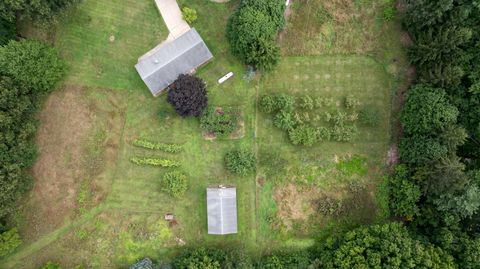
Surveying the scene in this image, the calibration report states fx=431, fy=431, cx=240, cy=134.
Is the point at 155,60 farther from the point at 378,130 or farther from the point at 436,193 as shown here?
the point at 436,193

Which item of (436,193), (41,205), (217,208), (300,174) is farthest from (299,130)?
(41,205)

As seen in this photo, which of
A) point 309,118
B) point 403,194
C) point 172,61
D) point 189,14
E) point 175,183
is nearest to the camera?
point 403,194

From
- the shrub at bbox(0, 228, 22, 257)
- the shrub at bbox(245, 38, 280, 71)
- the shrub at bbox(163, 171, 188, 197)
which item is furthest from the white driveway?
the shrub at bbox(0, 228, 22, 257)

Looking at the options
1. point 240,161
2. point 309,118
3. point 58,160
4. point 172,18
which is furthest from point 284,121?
point 58,160

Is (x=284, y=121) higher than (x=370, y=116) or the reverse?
the reverse

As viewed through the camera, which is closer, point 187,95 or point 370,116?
point 187,95

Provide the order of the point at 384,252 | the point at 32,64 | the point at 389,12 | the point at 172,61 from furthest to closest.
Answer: the point at 389,12, the point at 172,61, the point at 32,64, the point at 384,252

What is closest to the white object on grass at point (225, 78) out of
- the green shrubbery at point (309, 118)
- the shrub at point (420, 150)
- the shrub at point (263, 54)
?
the shrub at point (263, 54)

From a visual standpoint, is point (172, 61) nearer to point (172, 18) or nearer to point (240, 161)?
point (172, 18)
